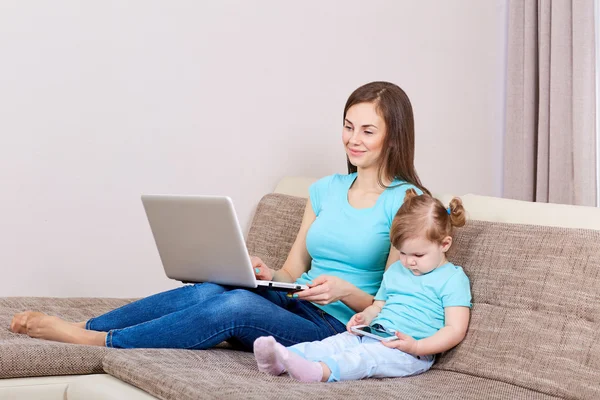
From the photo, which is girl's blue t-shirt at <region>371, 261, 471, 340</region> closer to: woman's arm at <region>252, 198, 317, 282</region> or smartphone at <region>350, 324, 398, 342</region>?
smartphone at <region>350, 324, 398, 342</region>

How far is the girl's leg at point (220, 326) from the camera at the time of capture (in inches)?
76.9

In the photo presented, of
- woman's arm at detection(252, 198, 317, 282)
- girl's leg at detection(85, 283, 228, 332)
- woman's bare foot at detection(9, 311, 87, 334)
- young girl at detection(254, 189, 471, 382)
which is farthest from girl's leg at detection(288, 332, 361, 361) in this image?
woman's bare foot at detection(9, 311, 87, 334)

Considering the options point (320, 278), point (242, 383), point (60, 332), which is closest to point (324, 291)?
point (320, 278)

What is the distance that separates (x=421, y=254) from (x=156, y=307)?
0.68 metres

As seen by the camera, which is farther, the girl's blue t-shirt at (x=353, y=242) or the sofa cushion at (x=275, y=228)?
the sofa cushion at (x=275, y=228)

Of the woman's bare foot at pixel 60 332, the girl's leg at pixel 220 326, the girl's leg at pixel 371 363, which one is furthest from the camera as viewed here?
the woman's bare foot at pixel 60 332

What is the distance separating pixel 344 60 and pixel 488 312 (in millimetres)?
1582

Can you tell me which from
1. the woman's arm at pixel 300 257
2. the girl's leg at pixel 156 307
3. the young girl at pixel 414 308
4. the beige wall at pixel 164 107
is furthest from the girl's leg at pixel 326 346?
the beige wall at pixel 164 107

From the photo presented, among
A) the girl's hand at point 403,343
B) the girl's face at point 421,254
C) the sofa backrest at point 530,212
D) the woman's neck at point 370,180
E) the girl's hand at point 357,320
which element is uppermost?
the woman's neck at point 370,180

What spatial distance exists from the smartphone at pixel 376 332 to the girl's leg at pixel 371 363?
0.02m

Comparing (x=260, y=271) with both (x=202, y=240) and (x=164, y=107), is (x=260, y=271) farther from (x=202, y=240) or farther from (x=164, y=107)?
(x=164, y=107)

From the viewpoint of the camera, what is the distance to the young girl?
1885mm

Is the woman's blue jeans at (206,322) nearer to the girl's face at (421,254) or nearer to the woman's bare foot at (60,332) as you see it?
the woman's bare foot at (60,332)

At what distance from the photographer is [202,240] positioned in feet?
6.81
